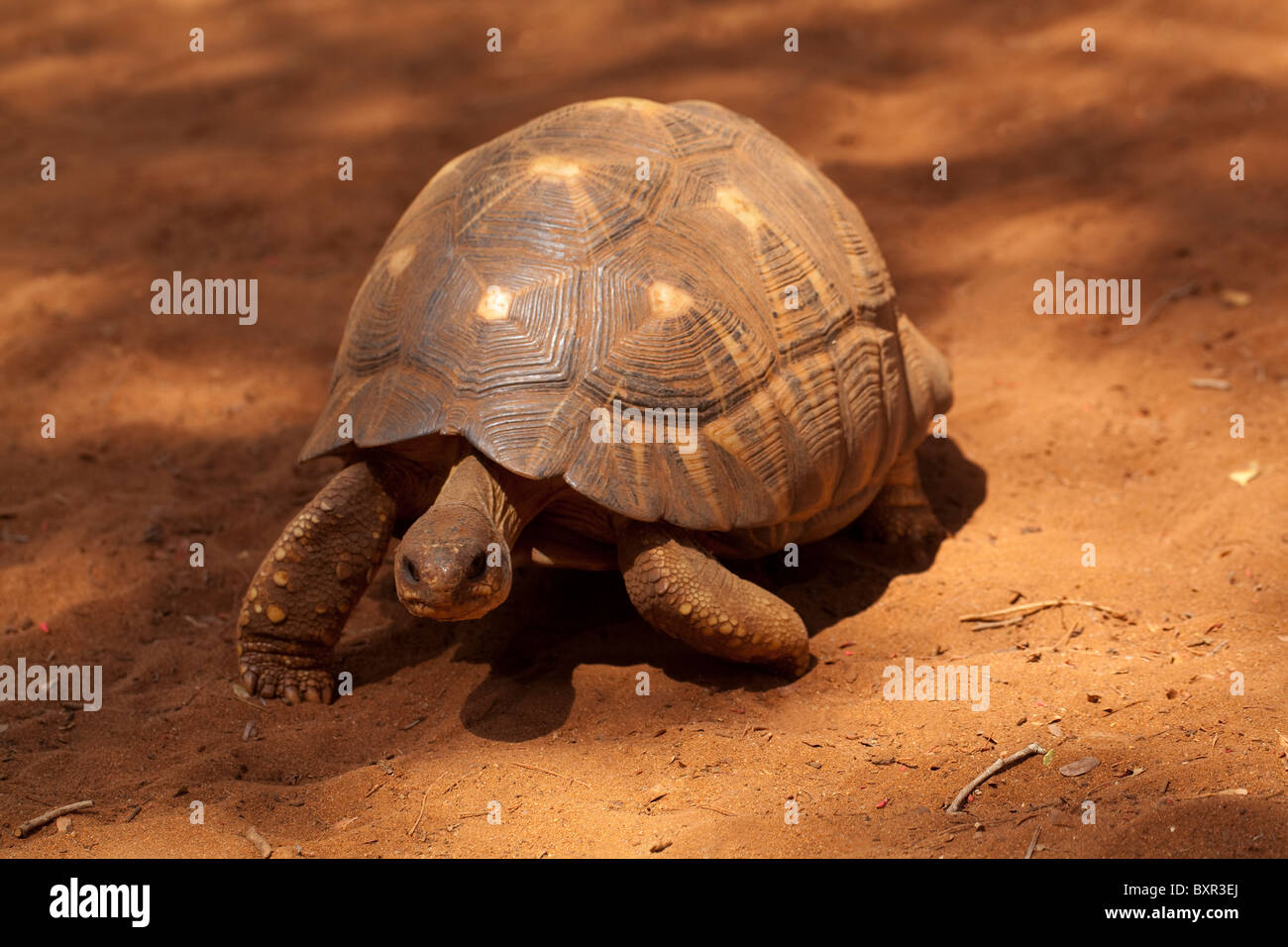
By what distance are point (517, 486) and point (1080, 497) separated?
8.85 feet

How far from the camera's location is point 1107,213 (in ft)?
23.9

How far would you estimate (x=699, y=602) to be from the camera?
12.7 ft

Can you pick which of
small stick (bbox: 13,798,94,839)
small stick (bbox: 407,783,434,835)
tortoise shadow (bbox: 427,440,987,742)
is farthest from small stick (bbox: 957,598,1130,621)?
small stick (bbox: 13,798,94,839)

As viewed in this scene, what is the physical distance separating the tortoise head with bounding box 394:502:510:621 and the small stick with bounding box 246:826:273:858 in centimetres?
74

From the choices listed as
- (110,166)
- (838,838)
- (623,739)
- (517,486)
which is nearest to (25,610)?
(517,486)

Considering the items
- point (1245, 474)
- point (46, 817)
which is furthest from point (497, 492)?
point (1245, 474)

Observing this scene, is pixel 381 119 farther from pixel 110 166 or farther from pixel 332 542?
pixel 332 542

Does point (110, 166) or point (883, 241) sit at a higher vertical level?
point (110, 166)

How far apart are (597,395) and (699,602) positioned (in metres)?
0.75

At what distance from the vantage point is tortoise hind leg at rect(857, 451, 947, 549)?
506 cm

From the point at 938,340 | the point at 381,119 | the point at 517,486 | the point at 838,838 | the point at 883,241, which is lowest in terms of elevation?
the point at 838,838

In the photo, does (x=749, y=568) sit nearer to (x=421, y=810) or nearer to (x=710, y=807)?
(x=710, y=807)

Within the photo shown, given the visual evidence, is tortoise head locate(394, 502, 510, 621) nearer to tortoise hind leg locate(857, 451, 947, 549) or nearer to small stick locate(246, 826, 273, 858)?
small stick locate(246, 826, 273, 858)

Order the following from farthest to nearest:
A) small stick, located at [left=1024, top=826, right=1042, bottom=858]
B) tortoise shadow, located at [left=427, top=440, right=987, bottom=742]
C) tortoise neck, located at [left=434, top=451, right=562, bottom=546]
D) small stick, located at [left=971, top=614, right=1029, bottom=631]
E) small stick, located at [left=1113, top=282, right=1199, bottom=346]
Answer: small stick, located at [left=1113, top=282, right=1199, bottom=346], small stick, located at [left=971, top=614, right=1029, bottom=631], tortoise shadow, located at [left=427, top=440, right=987, bottom=742], tortoise neck, located at [left=434, top=451, right=562, bottom=546], small stick, located at [left=1024, top=826, right=1042, bottom=858]
